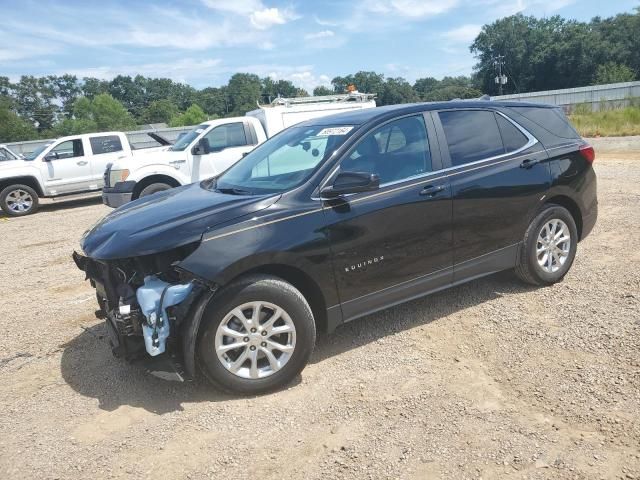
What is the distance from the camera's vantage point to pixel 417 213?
3889 millimetres

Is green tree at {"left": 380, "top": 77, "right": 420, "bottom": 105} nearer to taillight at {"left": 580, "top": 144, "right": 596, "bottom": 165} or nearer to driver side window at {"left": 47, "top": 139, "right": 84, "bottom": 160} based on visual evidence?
driver side window at {"left": 47, "top": 139, "right": 84, "bottom": 160}

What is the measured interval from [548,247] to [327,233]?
7.90 ft

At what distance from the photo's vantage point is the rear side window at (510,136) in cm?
454

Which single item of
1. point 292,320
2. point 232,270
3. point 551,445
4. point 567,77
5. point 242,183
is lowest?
point 551,445

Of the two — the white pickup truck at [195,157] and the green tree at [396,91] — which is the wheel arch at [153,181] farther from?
the green tree at [396,91]

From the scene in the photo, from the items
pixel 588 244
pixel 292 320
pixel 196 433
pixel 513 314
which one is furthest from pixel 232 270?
pixel 588 244

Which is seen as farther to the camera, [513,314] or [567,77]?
[567,77]

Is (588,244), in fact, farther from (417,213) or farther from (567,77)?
(567,77)

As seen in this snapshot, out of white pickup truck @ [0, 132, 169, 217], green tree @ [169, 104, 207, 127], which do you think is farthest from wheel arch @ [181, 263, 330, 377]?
green tree @ [169, 104, 207, 127]

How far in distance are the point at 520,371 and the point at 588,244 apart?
3.27 m

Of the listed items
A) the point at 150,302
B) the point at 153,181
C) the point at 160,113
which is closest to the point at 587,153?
the point at 150,302

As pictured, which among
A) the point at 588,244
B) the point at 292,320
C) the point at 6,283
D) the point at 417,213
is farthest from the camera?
the point at 6,283

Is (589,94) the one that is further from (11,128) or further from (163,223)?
(11,128)

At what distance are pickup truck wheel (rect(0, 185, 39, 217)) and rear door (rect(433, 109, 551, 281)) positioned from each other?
12.2 metres
